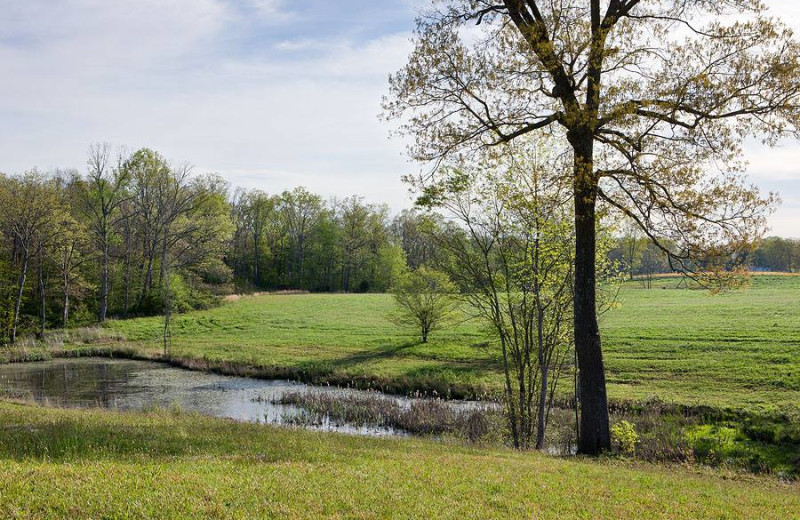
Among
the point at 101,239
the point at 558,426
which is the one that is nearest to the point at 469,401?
the point at 558,426

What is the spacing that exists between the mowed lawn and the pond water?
9.27ft

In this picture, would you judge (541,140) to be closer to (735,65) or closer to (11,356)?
(735,65)

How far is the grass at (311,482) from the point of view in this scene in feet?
20.6

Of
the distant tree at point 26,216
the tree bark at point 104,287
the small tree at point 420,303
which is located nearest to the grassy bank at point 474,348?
the small tree at point 420,303

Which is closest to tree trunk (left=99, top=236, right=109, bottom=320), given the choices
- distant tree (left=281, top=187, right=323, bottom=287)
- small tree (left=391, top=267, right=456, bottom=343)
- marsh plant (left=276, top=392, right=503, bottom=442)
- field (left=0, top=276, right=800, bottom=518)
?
small tree (left=391, top=267, right=456, bottom=343)

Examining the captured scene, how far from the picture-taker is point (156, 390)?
27.2 m

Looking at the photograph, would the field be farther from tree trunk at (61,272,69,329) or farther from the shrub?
tree trunk at (61,272,69,329)

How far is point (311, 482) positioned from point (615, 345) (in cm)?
2811

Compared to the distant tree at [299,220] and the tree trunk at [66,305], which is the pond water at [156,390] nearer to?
the tree trunk at [66,305]

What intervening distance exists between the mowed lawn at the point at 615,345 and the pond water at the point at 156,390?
2826mm

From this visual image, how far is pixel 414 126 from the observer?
569 inches

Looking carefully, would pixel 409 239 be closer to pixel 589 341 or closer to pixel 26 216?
pixel 26 216

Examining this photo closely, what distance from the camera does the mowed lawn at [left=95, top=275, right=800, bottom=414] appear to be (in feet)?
75.2

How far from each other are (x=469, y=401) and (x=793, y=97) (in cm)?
1634
